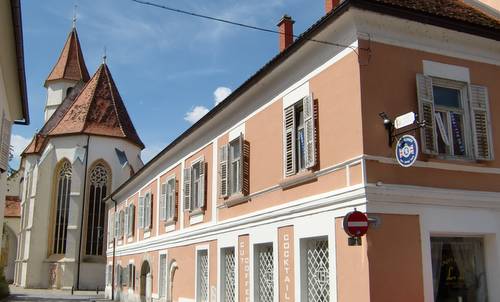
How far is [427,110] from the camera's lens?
10.3 metres

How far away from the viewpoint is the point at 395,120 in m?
9.73

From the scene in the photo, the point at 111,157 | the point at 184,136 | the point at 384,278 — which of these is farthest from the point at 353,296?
the point at 111,157

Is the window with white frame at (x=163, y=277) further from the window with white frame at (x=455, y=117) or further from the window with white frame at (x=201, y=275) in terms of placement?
the window with white frame at (x=455, y=117)

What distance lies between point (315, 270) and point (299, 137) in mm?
2865

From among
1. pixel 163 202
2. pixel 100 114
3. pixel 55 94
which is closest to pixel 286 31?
pixel 163 202

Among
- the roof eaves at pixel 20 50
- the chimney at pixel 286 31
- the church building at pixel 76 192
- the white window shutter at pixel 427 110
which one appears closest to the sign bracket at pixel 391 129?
the white window shutter at pixel 427 110

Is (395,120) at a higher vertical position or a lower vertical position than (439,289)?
higher

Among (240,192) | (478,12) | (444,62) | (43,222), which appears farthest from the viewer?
(43,222)

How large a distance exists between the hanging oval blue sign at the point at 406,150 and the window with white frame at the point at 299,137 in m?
1.99

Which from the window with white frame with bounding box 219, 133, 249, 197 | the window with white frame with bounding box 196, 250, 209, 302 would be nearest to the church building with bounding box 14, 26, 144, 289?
the window with white frame with bounding box 196, 250, 209, 302

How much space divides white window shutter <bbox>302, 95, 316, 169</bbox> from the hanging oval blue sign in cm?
199

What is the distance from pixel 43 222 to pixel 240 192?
120 feet

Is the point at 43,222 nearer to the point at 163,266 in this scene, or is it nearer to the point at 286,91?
the point at 163,266

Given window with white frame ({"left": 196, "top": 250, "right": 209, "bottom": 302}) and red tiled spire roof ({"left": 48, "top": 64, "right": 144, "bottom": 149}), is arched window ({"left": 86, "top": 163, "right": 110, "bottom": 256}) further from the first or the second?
window with white frame ({"left": 196, "top": 250, "right": 209, "bottom": 302})
